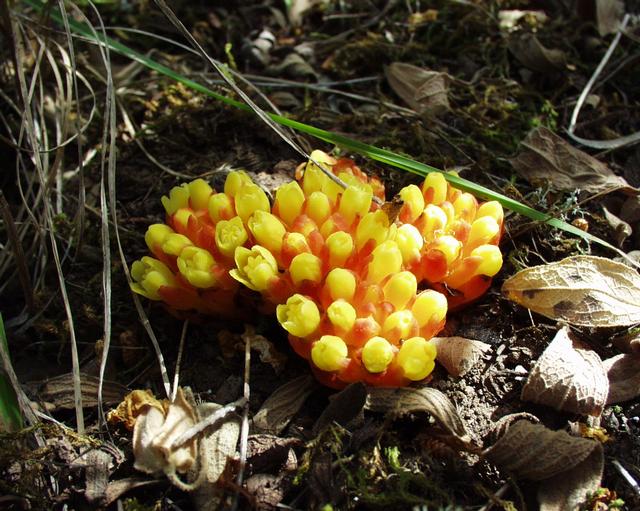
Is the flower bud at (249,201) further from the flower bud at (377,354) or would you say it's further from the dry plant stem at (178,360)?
the flower bud at (377,354)

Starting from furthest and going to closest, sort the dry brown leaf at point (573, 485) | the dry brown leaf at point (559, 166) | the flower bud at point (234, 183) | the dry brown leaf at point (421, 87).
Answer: the dry brown leaf at point (421, 87) < the dry brown leaf at point (559, 166) < the flower bud at point (234, 183) < the dry brown leaf at point (573, 485)

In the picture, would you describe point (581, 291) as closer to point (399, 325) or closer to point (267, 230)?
point (399, 325)

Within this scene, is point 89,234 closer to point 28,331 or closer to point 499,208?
point 28,331

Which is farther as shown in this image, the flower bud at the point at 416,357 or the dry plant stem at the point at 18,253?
the dry plant stem at the point at 18,253

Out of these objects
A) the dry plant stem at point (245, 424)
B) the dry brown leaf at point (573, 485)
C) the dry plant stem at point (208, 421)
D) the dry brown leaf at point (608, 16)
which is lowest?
the dry brown leaf at point (573, 485)

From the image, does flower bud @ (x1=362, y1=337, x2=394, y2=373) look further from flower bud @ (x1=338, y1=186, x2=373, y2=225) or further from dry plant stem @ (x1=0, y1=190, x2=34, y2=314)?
dry plant stem @ (x1=0, y1=190, x2=34, y2=314)

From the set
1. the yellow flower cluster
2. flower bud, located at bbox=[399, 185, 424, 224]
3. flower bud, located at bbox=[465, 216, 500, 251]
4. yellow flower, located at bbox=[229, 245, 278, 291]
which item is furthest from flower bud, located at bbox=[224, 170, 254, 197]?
flower bud, located at bbox=[465, 216, 500, 251]

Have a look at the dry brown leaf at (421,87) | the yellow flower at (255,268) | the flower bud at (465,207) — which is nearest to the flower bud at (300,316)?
the yellow flower at (255,268)

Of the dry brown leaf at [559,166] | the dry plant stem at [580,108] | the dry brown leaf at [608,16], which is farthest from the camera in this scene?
the dry brown leaf at [608,16]
